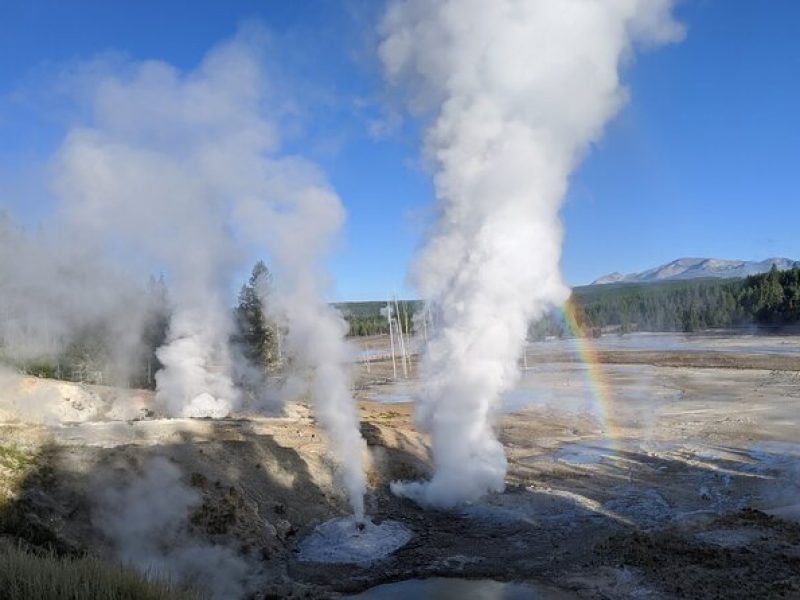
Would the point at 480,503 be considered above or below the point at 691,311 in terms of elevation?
below

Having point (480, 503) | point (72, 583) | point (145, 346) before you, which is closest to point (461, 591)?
point (480, 503)

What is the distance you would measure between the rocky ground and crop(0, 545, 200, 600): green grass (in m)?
5.09

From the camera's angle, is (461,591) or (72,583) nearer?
(72,583)

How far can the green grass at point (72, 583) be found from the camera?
5742 millimetres

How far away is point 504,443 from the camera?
84.9ft

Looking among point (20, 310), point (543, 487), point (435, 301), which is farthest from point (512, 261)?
point (20, 310)

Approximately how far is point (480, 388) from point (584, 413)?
1750 cm

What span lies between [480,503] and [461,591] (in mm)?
5297

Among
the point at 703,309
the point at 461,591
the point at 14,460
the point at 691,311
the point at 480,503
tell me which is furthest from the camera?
the point at 691,311

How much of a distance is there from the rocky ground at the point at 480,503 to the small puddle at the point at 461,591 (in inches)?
10.5

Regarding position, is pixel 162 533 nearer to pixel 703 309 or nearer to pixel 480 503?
pixel 480 503

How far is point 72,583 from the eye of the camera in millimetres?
6086

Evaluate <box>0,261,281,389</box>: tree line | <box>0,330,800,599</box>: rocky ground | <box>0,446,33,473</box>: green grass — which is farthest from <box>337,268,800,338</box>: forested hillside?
<box>0,446,33,473</box>: green grass

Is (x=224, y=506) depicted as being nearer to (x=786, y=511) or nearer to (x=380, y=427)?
(x=380, y=427)
